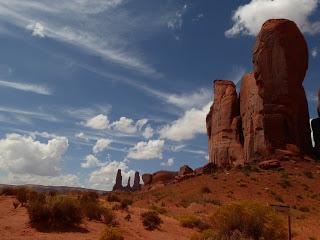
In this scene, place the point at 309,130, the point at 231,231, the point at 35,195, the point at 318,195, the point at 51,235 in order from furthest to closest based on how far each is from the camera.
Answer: the point at 309,130, the point at 318,195, the point at 35,195, the point at 231,231, the point at 51,235

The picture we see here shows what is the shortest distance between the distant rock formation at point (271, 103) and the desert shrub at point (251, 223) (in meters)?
38.9

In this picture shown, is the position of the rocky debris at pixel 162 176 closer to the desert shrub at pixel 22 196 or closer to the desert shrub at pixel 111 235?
the desert shrub at pixel 22 196

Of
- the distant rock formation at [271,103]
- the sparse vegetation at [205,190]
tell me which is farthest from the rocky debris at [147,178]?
the sparse vegetation at [205,190]

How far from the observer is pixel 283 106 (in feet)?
190

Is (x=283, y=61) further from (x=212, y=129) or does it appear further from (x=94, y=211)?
(x=94, y=211)

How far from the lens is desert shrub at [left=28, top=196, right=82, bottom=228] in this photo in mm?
15305

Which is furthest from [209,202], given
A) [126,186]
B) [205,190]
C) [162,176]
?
[126,186]

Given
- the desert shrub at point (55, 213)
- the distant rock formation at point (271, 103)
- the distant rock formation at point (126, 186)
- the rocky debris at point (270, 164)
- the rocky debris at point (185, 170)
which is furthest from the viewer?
the distant rock formation at point (126, 186)

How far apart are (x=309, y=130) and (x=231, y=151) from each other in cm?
1268

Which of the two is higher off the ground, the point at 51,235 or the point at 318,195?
the point at 318,195

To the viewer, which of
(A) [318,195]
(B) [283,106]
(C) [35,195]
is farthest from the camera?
(B) [283,106]

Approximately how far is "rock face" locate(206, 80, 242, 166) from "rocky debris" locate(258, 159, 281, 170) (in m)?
9.23

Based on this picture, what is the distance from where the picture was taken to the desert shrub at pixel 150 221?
18.9 meters

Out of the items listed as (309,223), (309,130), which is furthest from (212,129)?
(309,223)
